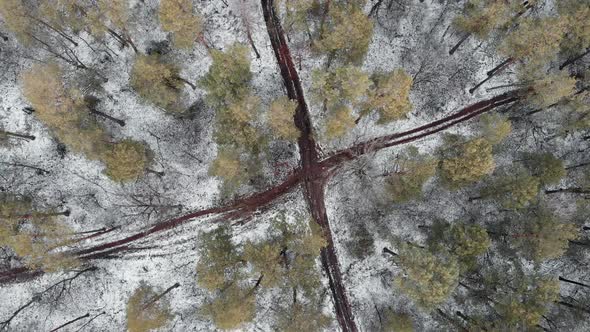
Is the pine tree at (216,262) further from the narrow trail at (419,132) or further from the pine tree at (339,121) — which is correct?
the pine tree at (339,121)

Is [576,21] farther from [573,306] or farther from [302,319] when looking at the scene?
[302,319]

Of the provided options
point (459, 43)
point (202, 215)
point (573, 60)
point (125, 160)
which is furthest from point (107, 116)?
point (573, 60)

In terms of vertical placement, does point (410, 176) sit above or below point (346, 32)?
below

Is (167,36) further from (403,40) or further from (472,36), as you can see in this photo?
(472,36)

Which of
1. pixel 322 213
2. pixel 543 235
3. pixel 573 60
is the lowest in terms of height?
pixel 543 235

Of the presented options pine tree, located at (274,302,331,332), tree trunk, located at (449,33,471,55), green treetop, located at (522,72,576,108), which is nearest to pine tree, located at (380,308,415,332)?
pine tree, located at (274,302,331,332)

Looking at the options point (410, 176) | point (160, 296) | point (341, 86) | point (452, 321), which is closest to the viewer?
point (341, 86)

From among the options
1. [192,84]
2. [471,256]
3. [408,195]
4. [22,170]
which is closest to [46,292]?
[22,170]
